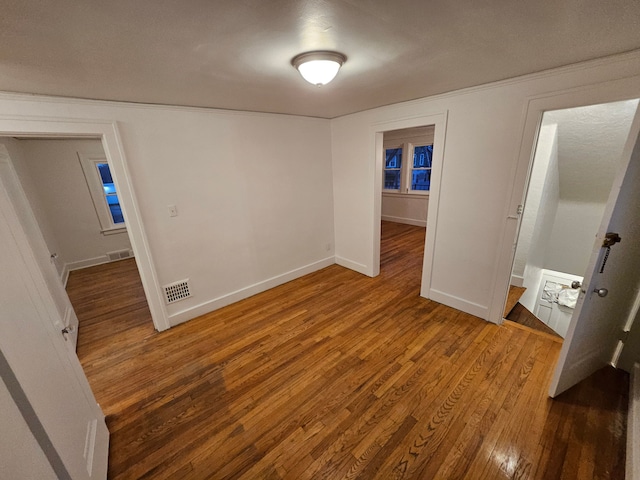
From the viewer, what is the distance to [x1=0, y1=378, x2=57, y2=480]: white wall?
0.70 m

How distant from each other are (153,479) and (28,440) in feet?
2.88

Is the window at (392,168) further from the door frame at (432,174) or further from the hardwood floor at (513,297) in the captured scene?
the hardwood floor at (513,297)

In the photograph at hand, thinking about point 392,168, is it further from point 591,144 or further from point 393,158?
point 591,144

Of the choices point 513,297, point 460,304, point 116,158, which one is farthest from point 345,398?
point 116,158

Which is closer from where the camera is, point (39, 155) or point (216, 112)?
point (216, 112)

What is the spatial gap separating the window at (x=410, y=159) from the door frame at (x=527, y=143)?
384 cm

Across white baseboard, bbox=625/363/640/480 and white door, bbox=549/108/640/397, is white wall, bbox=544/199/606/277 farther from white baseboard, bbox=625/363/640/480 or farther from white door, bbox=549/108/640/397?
white baseboard, bbox=625/363/640/480

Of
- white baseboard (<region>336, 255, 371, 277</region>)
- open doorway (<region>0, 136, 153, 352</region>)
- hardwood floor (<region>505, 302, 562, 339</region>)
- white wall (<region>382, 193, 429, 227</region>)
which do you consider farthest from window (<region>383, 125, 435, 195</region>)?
open doorway (<region>0, 136, 153, 352</region>)

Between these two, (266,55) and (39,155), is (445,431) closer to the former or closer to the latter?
(266,55)

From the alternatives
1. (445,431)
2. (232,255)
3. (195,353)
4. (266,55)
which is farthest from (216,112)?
(445,431)

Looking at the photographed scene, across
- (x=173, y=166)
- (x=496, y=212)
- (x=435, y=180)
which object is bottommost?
(x=496, y=212)

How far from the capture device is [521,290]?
10.8 feet

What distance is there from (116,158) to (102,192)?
343 centimetres

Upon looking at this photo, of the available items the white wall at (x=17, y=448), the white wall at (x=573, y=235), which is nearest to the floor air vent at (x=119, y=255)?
the white wall at (x=17, y=448)
